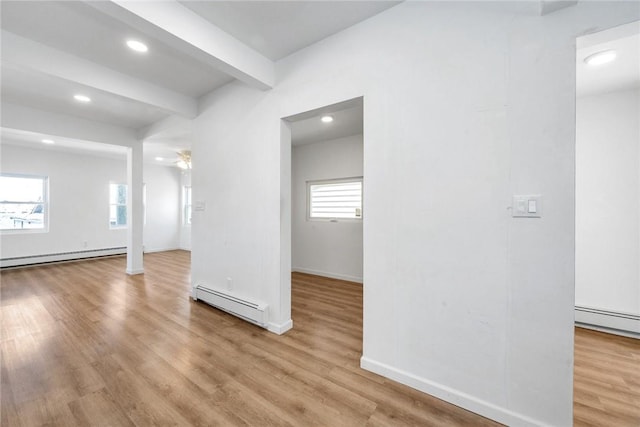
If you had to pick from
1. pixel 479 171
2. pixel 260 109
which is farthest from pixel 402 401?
pixel 260 109

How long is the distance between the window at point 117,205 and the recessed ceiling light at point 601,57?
9.18 metres

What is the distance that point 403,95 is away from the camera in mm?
1818

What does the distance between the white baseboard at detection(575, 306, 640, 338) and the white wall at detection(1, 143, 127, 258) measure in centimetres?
932

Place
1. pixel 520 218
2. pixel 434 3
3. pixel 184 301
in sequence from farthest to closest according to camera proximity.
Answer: pixel 184 301 < pixel 434 3 < pixel 520 218

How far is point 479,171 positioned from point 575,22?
2.74 ft

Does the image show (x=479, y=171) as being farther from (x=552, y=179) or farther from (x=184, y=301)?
(x=184, y=301)

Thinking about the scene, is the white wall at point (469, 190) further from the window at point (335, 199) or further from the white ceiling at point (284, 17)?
the window at point (335, 199)

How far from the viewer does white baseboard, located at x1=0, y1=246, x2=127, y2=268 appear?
5414 mm

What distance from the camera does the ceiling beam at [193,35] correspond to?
5.49ft

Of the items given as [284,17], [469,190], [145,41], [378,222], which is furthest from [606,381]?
[145,41]

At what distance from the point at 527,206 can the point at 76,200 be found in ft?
28.2

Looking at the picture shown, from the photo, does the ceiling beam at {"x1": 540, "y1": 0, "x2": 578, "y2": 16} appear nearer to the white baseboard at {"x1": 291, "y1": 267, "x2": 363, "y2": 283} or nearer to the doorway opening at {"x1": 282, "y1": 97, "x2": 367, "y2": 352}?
the doorway opening at {"x1": 282, "y1": 97, "x2": 367, "y2": 352}

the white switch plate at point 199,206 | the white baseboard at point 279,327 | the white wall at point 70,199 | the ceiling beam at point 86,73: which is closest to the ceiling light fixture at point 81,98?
the ceiling beam at point 86,73

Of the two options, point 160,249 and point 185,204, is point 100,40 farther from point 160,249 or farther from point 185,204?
point 160,249
